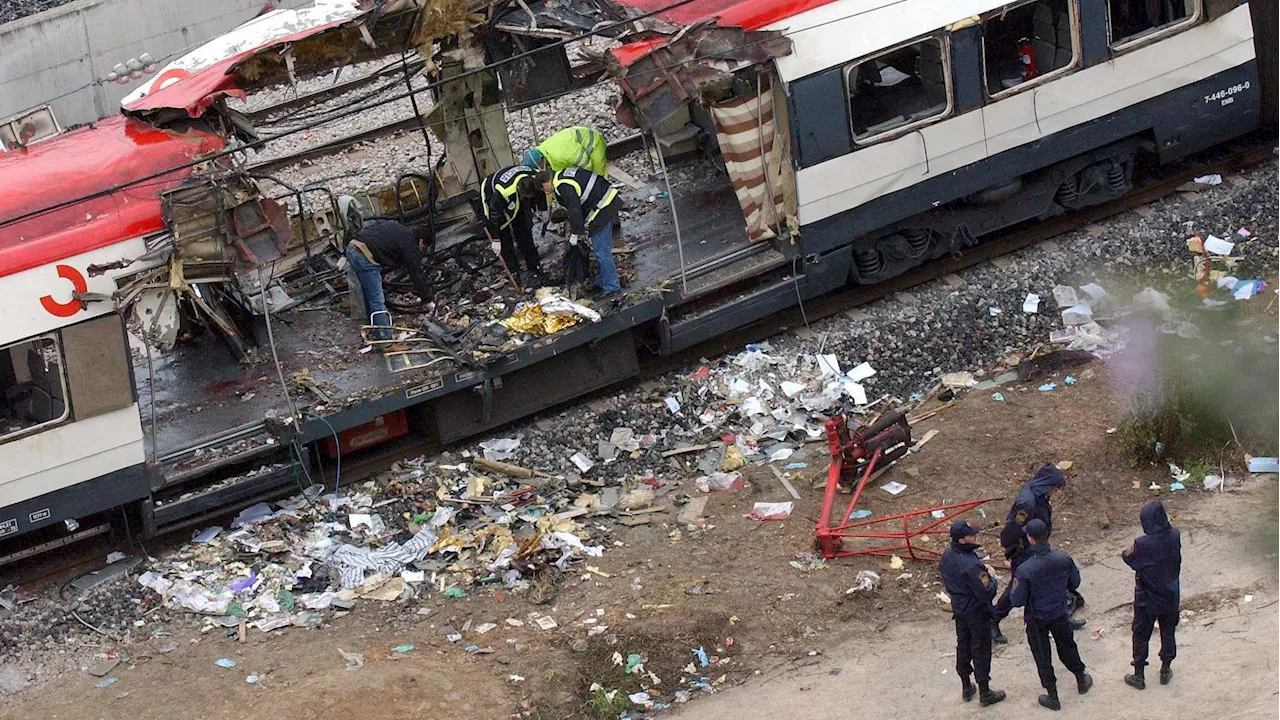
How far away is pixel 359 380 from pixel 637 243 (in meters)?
2.81

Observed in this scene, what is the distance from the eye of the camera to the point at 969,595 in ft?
25.5

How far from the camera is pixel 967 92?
38.8 feet

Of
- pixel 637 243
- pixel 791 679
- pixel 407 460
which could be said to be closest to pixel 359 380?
pixel 407 460

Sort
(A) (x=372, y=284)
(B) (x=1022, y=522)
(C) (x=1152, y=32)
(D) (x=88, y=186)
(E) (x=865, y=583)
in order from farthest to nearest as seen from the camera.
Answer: (C) (x=1152, y=32) < (A) (x=372, y=284) < (D) (x=88, y=186) < (E) (x=865, y=583) < (B) (x=1022, y=522)

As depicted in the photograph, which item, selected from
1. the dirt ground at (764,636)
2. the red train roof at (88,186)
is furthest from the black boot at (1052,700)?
the red train roof at (88,186)

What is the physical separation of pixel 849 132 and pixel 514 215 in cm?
271

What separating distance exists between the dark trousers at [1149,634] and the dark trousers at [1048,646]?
300 mm

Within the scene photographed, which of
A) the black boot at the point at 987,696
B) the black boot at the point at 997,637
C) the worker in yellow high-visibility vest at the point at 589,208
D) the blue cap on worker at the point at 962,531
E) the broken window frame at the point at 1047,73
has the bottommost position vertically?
the black boot at the point at 997,637

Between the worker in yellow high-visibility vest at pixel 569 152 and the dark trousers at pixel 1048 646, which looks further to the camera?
the worker in yellow high-visibility vest at pixel 569 152

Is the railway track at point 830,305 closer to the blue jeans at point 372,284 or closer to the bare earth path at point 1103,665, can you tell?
the blue jeans at point 372,284

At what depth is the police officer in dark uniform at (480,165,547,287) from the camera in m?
11.9

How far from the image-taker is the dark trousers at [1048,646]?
7719 mm

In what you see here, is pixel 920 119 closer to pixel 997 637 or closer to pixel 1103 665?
pixel 997 637

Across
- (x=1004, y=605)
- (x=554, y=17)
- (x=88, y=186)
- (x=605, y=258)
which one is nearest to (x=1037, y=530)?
(x=1004, y=605)
